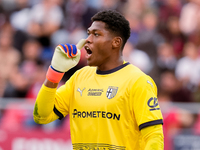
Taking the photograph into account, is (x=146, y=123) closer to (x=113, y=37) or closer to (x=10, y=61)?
(x=113, y=37)

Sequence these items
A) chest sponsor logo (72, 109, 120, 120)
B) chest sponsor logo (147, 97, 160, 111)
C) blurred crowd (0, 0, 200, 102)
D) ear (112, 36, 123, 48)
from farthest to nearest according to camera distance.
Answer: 1. blurred crowd (0, 0, 200, 102)
2. ear (112, 36, 123, 48)
3. chest sponsor logo (72, 109, 120, 120)
4. chest sponsor logo (147, 97, 160, 111)

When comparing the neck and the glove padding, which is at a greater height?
the glove padding

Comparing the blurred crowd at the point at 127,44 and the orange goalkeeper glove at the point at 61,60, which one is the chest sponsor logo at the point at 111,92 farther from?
the blurred crowd at the point at 127,44

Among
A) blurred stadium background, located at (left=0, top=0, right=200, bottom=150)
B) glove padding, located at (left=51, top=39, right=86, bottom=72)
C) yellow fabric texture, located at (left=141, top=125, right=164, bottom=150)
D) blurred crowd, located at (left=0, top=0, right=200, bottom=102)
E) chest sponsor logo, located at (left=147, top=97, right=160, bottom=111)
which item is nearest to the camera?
yellow fabric texture, located at (left=141, top=125, right=164, bottom=150)

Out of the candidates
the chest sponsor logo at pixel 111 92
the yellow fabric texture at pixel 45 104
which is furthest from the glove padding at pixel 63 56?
the chest sponsor logo at pixel 111 92

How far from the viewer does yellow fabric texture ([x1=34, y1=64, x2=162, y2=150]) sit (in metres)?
3.60

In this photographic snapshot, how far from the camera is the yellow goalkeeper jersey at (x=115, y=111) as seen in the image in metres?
3.59

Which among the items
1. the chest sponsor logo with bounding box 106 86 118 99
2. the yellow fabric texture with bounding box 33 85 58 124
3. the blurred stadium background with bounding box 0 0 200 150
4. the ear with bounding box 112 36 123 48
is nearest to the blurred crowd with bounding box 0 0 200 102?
the blurred stadium background with bounding box 0 0 200 150

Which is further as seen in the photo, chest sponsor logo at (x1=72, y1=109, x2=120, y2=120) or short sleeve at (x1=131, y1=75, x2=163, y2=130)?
chest sponsor logo at (x1=72, y1=109, x2=120, y2=120)

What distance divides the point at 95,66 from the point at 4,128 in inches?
154

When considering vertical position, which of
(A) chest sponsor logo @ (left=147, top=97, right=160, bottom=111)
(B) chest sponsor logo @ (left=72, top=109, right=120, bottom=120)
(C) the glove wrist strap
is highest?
(C) the glove wrist strap

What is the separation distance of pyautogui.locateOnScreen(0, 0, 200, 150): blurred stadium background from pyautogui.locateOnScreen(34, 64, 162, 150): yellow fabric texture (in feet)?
11.8

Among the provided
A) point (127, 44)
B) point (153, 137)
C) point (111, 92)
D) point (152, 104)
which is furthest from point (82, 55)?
point (153, 137)

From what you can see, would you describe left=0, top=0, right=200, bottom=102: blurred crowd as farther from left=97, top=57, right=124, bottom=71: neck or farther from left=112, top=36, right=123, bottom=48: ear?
left=112, top=36, right=123, bottom=48: ear
